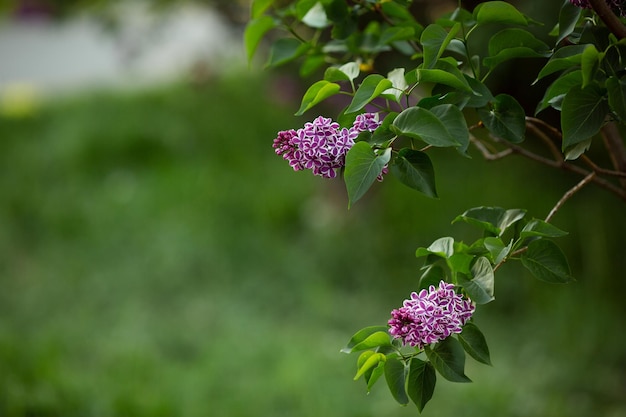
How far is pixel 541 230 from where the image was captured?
2.53 feet

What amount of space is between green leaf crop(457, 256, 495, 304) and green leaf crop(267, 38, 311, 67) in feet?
1.64

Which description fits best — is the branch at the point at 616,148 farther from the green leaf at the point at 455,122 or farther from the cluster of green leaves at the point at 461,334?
the green leaf at the point at 455,122

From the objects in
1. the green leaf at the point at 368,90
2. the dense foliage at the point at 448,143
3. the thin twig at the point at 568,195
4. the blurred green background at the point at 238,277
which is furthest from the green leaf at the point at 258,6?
the blurred green background at the point at 238,277

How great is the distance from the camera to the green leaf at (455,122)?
27.7 inches

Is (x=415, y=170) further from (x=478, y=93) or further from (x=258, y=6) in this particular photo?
(x=258, y=6)

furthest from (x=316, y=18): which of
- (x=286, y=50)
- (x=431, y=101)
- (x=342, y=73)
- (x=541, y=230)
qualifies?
(x=541, y=230)

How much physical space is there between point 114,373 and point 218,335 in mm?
469

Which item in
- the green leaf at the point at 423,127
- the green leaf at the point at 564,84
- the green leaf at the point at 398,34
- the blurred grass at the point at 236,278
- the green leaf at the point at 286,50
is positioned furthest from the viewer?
the blurred grass at the point at 236,278

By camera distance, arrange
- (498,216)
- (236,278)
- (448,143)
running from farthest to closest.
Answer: (236,278), (498,216), (448,143)

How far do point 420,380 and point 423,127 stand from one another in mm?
255

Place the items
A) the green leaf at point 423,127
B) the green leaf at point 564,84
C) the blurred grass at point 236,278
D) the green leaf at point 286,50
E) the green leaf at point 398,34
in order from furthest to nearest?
the blurred grass at point 236,278 < the green leaf at point 286,50 < the green leaf at point 398,34 < the green leaf at point 564,84 < the green leaf at point 423,127

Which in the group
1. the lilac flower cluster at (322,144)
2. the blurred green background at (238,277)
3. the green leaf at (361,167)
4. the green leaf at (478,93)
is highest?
the green leaf at (478,93)

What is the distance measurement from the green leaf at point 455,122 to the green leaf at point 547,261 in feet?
0.47

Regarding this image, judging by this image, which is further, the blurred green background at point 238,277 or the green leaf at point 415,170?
the blurred green background at point 238,277
